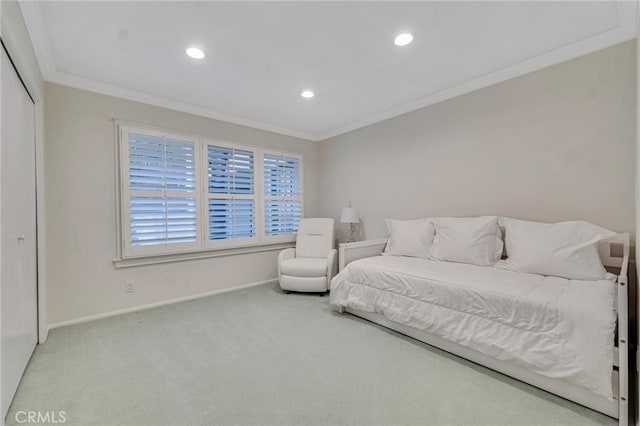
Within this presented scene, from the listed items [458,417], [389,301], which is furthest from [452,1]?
[458,417]

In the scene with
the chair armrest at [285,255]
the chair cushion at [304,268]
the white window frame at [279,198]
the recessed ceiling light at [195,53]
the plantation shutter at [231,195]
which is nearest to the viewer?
the recessed ceiling light at [195,53]

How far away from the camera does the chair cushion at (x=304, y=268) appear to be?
3.51 metres

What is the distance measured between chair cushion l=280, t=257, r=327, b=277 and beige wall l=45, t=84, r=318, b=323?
50.7 inches

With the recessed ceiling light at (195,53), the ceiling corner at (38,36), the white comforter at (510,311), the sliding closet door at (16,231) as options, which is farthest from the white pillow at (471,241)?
the ceiling corner at (38,36)

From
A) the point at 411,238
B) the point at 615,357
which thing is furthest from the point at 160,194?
the point at 615,357

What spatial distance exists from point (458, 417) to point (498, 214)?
78.4 inches

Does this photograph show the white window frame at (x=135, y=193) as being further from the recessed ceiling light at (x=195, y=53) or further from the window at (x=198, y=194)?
the recessed ceiling light at (x=195, y=53)

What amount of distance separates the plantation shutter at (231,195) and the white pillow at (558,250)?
309cm

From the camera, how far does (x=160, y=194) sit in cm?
320

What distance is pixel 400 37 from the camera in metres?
2.15

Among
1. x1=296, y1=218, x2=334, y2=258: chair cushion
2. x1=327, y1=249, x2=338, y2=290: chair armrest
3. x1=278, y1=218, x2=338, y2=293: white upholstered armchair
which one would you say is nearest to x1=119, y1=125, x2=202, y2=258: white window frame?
x1=278, y1=218, x2=338, y2=293: white upholstered armchair

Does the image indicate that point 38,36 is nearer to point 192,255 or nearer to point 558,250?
point 192,255

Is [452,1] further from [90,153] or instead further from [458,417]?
[90,153]

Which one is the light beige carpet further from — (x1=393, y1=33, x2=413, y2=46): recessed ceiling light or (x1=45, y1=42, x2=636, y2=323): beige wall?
(x1=393, y1=33, x2=413, y2=46): recessed ceiling light
